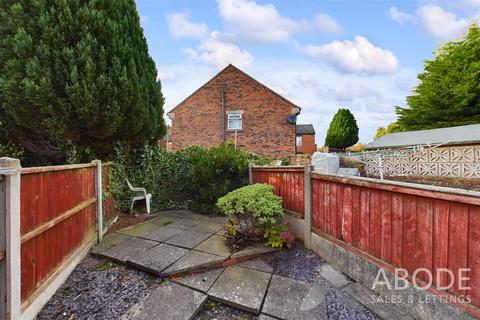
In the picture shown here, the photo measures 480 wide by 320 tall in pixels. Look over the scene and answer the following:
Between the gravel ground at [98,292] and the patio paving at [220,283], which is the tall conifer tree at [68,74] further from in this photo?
the gravel ground at [98,292]

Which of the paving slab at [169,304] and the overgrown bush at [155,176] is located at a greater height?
the overgrown bush at [155,176]

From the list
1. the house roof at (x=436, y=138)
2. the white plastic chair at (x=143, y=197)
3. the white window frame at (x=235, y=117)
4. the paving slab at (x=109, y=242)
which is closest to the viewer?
the paving slab at (x=109, y=242)

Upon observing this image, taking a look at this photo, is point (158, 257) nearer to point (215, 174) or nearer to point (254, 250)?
point (254, 250)

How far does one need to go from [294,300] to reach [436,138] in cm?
1536

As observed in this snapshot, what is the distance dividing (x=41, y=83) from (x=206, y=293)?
4044mm

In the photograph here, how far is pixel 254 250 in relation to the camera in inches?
130

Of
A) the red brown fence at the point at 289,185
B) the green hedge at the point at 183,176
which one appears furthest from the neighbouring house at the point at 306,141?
the red brown fence at the point at 289,185

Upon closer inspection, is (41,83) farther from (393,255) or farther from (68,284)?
(393,255)

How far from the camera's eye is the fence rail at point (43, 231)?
1.64m

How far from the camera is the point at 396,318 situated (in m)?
2.03

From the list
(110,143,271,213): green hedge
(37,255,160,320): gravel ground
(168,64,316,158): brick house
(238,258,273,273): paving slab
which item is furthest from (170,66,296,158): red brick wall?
(37,255,160,320): gravel ground

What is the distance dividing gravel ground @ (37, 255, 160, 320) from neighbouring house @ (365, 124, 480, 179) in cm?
841

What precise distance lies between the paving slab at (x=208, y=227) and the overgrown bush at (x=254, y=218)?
592 millimetres

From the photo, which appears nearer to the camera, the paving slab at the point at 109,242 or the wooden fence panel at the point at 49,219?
the wooden fence panel at the point at 49,219
